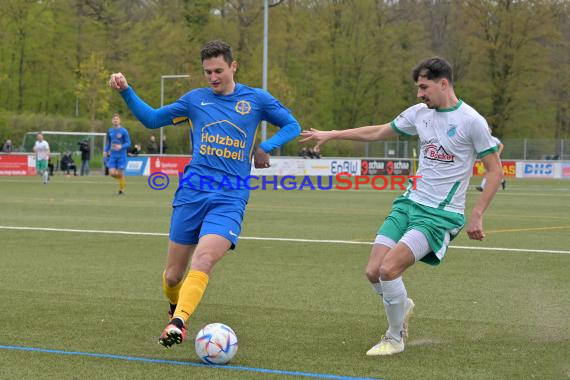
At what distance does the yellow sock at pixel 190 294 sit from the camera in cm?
648

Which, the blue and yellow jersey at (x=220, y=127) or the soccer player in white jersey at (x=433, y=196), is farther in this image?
the blue and yellow jersey at (x=220, y=127)

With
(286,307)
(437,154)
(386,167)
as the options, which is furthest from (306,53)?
(437,154)

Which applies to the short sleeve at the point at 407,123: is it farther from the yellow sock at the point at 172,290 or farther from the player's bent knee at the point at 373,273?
the yellow sock at the point at 172,290

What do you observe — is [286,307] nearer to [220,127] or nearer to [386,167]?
[220,127]

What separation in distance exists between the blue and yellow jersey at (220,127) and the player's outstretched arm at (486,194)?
5.12 ft

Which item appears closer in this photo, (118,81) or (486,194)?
(486,194)

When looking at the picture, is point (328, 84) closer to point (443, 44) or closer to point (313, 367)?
point (443, 44)

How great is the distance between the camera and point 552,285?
1028cm

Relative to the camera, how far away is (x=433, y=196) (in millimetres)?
7004

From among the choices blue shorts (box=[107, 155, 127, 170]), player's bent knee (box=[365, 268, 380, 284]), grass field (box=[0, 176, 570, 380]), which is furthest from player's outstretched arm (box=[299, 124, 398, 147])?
blue shorts (box=[107, 155, 127, 170])

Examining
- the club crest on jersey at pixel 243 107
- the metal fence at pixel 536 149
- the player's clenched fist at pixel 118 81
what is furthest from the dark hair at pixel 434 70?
the metal fence at pixel 536 149

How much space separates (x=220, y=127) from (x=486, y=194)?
80.5 inches

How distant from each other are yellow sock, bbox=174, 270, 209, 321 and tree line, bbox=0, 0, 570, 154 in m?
52.3

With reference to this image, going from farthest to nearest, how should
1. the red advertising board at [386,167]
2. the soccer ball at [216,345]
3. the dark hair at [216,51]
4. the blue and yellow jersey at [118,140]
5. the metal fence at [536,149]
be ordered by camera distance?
the metal fence at [536,149]
the red advertising board at [386,167]
the blue and yellow jersey at [118,140]
the dark hair at [216,51]
the soccer ball at [216,345]
